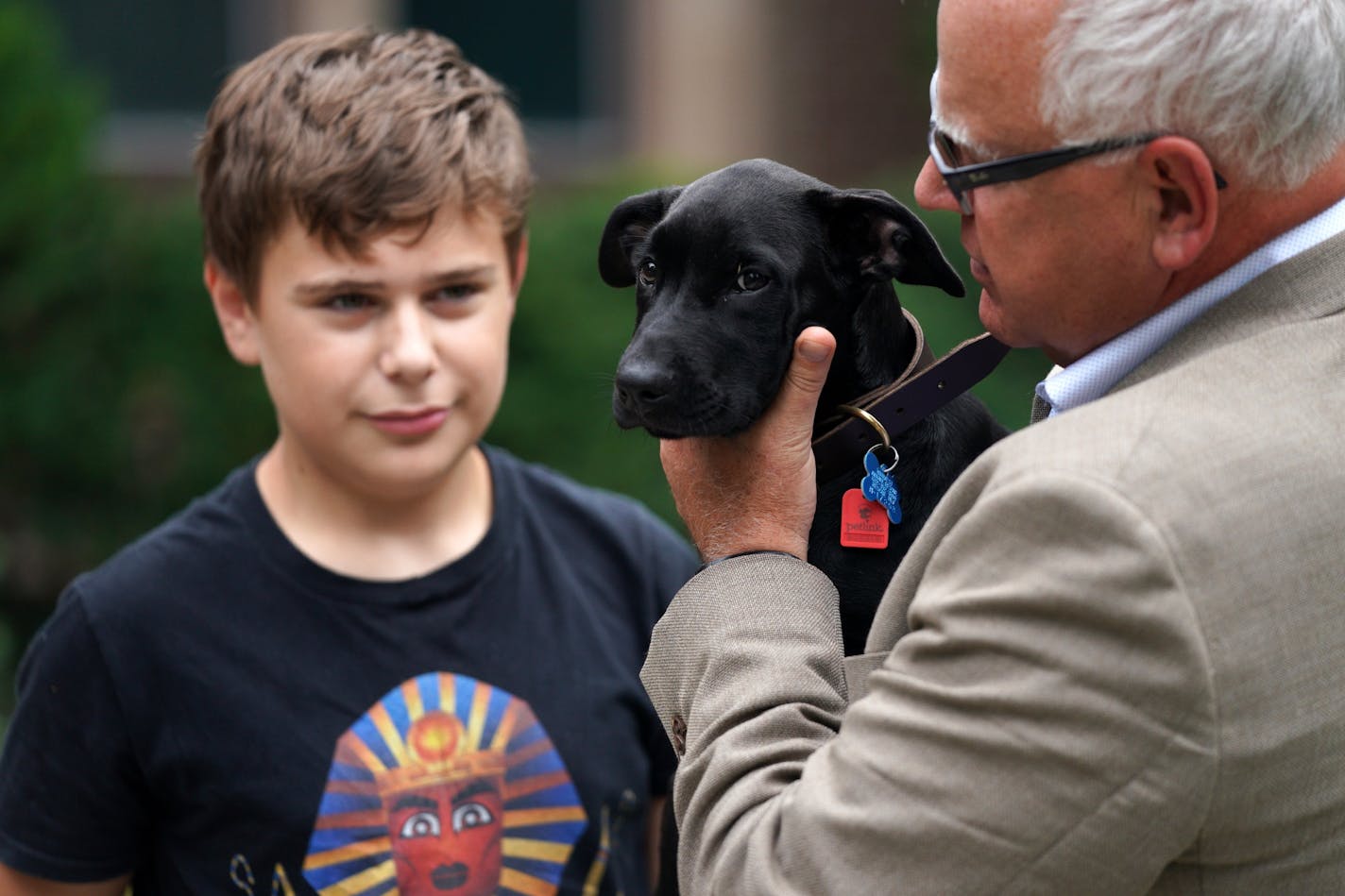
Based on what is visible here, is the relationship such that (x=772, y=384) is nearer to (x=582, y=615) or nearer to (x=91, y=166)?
(x=582, y=615)

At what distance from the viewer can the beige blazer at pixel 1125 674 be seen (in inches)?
58.4

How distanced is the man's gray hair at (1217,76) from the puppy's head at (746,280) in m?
0.55

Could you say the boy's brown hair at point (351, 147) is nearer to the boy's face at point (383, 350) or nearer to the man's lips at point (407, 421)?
the boy's face at point (383, 350)

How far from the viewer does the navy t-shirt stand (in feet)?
8.27

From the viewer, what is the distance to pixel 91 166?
7.20 meters

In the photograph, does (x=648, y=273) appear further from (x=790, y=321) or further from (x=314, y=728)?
(x=314, y=728)

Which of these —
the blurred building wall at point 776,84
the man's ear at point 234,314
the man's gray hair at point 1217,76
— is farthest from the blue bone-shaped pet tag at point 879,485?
the blurred building wall at point 776,84

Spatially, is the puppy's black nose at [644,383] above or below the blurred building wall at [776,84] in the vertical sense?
above

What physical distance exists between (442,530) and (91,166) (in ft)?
16.9

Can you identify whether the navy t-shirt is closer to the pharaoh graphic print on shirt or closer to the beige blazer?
the pharaoh graphic print on shirt

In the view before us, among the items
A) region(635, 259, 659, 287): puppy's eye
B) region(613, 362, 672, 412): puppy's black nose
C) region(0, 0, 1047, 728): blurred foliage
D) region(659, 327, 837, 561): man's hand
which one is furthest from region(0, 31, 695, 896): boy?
region(0, 0, 1047, 728): blurred foliage

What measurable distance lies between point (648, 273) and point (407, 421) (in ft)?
1.95

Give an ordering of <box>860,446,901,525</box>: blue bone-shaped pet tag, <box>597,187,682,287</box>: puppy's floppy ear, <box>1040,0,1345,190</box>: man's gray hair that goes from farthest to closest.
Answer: <box>597,187,682,287</box>: puppy's floppy ear
<box>860,446,901,525</box>: blue bone-shaped pet tag
<box>1040,0,1345,190</box>: man's gray hair

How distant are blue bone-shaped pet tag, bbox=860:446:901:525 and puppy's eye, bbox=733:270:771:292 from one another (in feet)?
0.99
